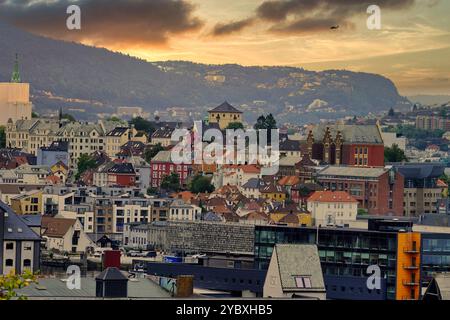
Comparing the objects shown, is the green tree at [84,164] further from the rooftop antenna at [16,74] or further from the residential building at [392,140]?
the residential building at [392,140]

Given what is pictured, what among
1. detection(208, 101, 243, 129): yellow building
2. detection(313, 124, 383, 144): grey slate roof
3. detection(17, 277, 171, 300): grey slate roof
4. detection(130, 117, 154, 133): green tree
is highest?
detection(208, 101, 243, 129): yellow building

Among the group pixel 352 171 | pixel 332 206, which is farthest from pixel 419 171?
pixel 332 206

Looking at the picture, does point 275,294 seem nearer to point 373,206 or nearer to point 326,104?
point 373,206

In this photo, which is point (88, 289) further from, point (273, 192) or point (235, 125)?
point (235, 125)

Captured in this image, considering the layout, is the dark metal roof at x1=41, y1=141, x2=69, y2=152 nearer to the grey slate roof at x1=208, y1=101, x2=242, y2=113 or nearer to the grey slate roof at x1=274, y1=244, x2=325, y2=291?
the grey slate roof at x1=208, y1=101, x2=242, y2=113

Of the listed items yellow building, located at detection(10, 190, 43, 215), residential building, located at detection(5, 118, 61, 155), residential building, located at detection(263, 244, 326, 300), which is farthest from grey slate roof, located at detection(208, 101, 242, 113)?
residential building, located at detection(263, 244, 326, 300)

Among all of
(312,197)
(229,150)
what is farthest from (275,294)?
(229,150)

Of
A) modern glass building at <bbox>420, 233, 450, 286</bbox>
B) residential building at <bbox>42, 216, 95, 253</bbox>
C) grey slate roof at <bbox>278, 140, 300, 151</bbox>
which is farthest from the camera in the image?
grey slate roof at <bbox>278, 140, 300, 151</bbox>
